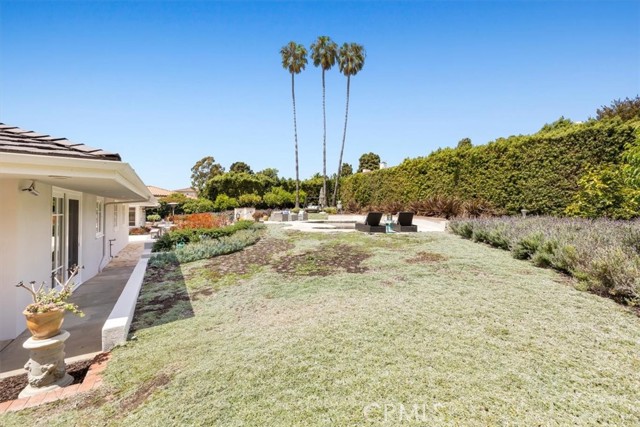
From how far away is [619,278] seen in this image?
450cm

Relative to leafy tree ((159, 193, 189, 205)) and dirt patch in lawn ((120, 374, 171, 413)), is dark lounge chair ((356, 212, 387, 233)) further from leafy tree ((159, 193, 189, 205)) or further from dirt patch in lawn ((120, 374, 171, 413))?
leafy tree ((159, 193, 189, 205))

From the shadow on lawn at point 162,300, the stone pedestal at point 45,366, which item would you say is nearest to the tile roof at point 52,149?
the stone pedestal at point 45,366

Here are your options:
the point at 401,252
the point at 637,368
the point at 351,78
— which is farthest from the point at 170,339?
the point at 351,78

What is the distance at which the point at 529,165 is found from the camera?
1325 cm

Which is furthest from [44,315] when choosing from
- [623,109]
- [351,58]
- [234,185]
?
[234,185]

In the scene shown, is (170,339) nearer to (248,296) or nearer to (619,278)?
(248,296)

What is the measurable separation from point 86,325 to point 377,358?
567cm

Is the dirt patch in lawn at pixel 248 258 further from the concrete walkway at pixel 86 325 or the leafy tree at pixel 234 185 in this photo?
the leafy tree at pixel 234 185

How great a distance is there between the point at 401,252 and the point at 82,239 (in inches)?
374

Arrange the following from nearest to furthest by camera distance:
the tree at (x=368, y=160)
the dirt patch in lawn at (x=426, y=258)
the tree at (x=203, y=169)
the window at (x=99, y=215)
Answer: the dirt patch in lawn at (x=426, y=258)
the window at (x=99, y=215)
the tree at (x=368, y=160)
the tree at (x=203, y=169)

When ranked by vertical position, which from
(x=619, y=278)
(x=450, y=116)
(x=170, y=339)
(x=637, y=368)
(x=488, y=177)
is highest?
(x=450, y=116)

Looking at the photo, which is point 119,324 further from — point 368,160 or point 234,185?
point 368,160

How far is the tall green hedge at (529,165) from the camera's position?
443 inches

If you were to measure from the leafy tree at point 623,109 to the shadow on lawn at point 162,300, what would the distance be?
2155cm
